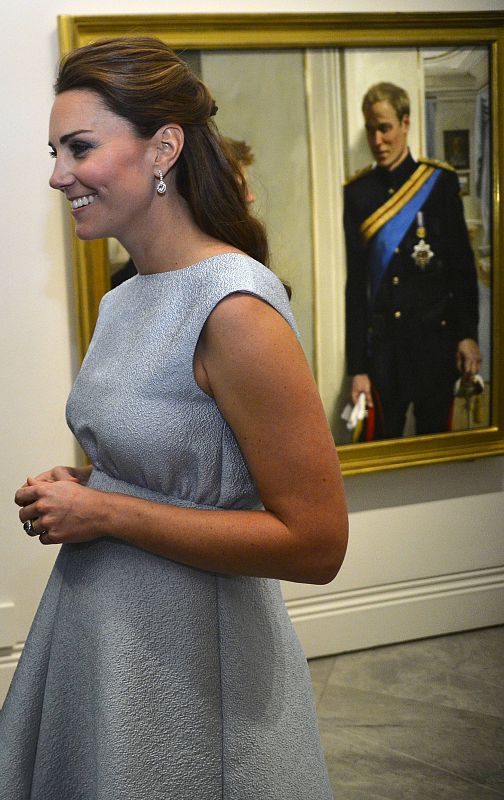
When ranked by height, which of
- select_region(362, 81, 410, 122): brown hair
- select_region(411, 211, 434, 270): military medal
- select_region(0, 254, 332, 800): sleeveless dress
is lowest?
select_region(0, 254, 332, 800): sleeveless dress

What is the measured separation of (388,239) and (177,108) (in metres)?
2.16

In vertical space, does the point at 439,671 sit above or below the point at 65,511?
below

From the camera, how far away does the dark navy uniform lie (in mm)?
3535

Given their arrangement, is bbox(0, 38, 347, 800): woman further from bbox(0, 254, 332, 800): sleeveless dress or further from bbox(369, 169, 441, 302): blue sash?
bbox(369, 169, 441, 302): blue sash

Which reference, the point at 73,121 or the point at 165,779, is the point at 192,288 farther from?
the point at 165,779

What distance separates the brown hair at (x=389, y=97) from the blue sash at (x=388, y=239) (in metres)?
0.30

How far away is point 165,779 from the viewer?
1.43m

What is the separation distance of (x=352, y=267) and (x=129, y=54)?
84.2 inches

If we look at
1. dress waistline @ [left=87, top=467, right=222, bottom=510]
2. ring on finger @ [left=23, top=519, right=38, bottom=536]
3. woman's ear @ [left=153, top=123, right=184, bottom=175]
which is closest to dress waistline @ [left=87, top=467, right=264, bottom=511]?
dress waistline @ [left=87, top=467, right=222, bottom=510]

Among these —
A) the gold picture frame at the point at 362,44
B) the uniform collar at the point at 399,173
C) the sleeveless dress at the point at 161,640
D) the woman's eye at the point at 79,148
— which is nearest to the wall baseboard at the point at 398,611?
the gold picture frame at the point at 362,44

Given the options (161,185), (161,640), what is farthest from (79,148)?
(161,640)

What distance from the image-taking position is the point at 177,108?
4.90 feet

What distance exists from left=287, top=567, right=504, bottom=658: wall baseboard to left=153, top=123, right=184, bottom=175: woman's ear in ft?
8.51

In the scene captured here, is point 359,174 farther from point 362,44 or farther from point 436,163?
point 362,44
